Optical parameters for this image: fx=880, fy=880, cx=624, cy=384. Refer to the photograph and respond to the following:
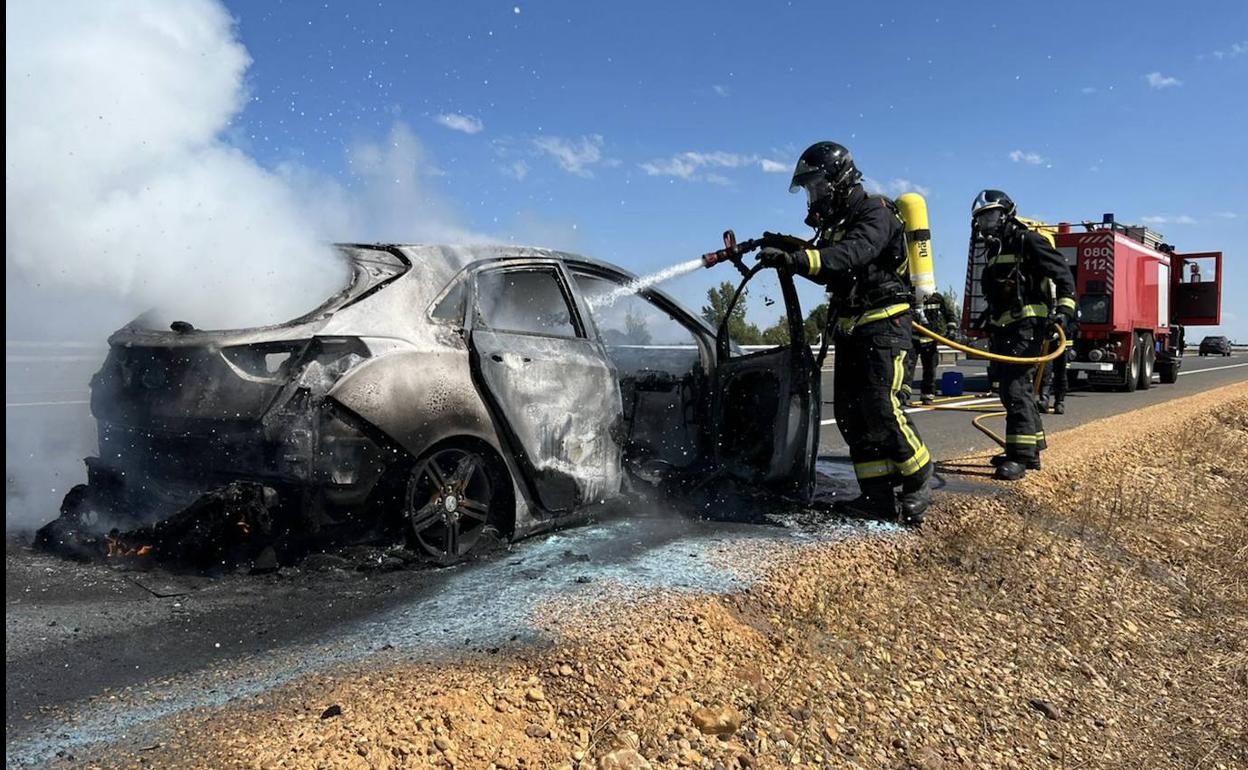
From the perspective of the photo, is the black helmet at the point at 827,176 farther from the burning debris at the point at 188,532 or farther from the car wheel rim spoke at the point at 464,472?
the burning debris at the point at 188,532

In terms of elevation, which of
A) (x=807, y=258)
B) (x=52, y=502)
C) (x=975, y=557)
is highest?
(x=807, y=258)

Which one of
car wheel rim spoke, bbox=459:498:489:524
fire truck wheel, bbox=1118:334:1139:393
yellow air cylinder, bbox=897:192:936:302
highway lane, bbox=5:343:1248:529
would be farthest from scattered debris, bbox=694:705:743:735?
fire truck wheel, bbox=1118:334:1139:393

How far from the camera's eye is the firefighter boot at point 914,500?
4.63 metres

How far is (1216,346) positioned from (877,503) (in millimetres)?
60177

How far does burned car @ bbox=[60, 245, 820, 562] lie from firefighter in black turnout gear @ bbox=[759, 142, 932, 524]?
23cm

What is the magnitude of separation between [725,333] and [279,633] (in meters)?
3.06

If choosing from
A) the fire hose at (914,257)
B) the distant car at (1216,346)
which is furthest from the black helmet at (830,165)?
the distant car at (1216,346)

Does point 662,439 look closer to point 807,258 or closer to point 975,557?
point 807,258

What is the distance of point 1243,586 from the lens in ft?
16.3

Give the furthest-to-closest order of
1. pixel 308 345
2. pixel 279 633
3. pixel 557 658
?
1. pixel 308 345
2. pixel 279 633
3. pixel 557 658

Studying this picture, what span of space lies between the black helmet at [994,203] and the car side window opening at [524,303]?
3.81 metres

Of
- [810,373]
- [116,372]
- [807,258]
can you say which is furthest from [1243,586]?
[116,372]

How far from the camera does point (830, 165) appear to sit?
15.3 feet

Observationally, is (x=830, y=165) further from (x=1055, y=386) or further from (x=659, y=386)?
(x=1055, y=386)
